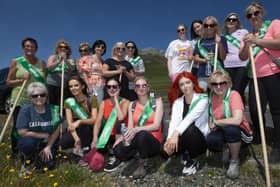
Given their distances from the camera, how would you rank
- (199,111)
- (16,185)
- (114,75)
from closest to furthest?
(16,185) → (199,111) → (114,75)

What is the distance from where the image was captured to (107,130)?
18.7ft

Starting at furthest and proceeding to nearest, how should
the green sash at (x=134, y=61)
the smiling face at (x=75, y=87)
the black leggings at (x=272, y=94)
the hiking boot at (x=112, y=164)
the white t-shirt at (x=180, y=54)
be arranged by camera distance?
the green sash at (x=134, y=61) → the white t-shirt at (x=180, y=54) → the smiling face at (x=75, y=87) → the hiking boot at (x=112, y=164) → the black leggings at (x=272, y=94)

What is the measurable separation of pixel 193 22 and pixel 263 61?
2.47 m

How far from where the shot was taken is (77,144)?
5707 millimetres

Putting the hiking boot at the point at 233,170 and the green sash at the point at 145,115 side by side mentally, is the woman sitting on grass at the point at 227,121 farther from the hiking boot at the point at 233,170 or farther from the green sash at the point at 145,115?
the green sash at the point at 145,115

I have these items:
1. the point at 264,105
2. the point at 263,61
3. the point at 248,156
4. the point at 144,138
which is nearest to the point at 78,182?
the point at 144,138

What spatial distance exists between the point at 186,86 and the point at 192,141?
1.03 meters

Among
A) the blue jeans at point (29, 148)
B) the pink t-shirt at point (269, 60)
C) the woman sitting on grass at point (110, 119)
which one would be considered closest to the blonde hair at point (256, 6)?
the pink t-shirt at point (269, 60)

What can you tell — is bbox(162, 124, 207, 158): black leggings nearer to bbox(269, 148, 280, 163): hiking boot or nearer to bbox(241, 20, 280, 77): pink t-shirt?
bbox(269, 148, 280, 163): hiking boot

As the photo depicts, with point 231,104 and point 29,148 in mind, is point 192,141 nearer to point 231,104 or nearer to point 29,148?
point 231,104

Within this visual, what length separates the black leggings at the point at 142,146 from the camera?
16.1 feet

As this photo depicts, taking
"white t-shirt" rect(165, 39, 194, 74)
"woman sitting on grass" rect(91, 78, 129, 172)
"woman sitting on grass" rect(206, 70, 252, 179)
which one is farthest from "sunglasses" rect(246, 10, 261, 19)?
"woman sitting on grass" rect(91, 78, 129, 172)

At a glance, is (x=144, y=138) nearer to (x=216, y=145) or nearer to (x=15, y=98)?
(x=216, y=145)

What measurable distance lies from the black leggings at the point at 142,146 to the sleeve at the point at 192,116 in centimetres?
52
